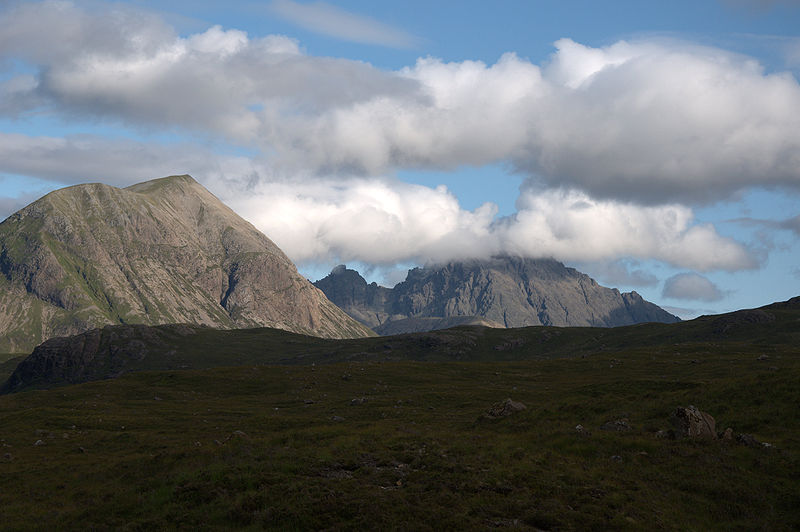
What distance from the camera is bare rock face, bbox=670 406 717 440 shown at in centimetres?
3541

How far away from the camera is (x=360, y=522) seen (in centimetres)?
2386

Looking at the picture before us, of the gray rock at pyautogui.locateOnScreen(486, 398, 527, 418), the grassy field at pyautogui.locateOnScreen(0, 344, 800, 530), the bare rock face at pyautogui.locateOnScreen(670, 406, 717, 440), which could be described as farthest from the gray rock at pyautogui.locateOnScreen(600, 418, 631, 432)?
the gray rock at pyautogui.locateOnScreen(486, 398, 527, 418)

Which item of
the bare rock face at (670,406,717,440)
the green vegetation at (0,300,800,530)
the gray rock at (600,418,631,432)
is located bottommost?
the green vegetation at (0,300,800,530)

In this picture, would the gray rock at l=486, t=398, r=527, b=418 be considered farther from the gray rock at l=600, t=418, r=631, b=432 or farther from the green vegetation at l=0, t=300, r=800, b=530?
the gray rock at l=600, t=418, r=631, b=432

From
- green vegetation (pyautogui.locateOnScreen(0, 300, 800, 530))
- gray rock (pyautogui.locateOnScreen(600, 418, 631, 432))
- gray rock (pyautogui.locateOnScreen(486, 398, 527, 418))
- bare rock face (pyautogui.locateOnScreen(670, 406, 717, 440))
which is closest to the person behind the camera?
green vegetation (pyautogui.locateOnScreen(0, 300, 800, 530))

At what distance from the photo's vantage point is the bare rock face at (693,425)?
1394 inches

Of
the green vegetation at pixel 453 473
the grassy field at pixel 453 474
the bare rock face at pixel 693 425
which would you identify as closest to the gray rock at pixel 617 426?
the green vegetation at pixel 453 473

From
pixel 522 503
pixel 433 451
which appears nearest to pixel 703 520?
pixel 522 503

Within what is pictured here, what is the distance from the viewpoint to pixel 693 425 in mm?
35875

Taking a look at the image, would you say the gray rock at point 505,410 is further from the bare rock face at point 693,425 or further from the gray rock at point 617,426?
the bare rock face at point 693,425

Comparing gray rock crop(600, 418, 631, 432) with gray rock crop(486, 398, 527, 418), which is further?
gray rock crop(486, 398, 527, 418)

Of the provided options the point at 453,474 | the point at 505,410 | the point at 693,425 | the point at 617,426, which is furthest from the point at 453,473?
the point at 505,410

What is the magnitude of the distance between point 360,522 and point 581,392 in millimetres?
51512

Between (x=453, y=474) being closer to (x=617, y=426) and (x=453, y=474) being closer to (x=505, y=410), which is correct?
(x=617, y=426)
